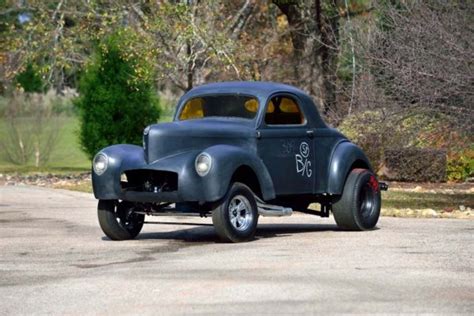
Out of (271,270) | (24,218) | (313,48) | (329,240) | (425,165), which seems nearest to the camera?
(271,270)

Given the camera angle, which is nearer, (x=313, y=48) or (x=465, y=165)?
(x=465, y=165)

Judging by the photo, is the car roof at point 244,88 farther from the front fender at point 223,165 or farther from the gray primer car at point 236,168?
the front fender at point 223,165

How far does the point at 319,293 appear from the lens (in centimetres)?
1009

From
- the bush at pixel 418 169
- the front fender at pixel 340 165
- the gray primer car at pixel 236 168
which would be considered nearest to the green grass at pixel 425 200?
the bush at pixel 418 169

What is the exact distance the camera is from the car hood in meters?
14.5

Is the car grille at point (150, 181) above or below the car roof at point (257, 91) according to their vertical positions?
below

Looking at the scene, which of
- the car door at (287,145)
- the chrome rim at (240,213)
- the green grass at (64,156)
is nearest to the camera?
the chrome rim at (240,213)

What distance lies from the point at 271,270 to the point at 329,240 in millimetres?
3169

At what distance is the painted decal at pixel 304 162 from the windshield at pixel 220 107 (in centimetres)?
75

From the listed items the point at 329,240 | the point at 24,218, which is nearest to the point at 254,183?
the point at 329,240

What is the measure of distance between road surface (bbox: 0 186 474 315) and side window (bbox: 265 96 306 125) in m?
1.41

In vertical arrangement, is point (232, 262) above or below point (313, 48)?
below

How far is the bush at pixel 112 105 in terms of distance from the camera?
34.9m

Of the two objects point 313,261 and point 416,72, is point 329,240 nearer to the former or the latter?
point 313,261
